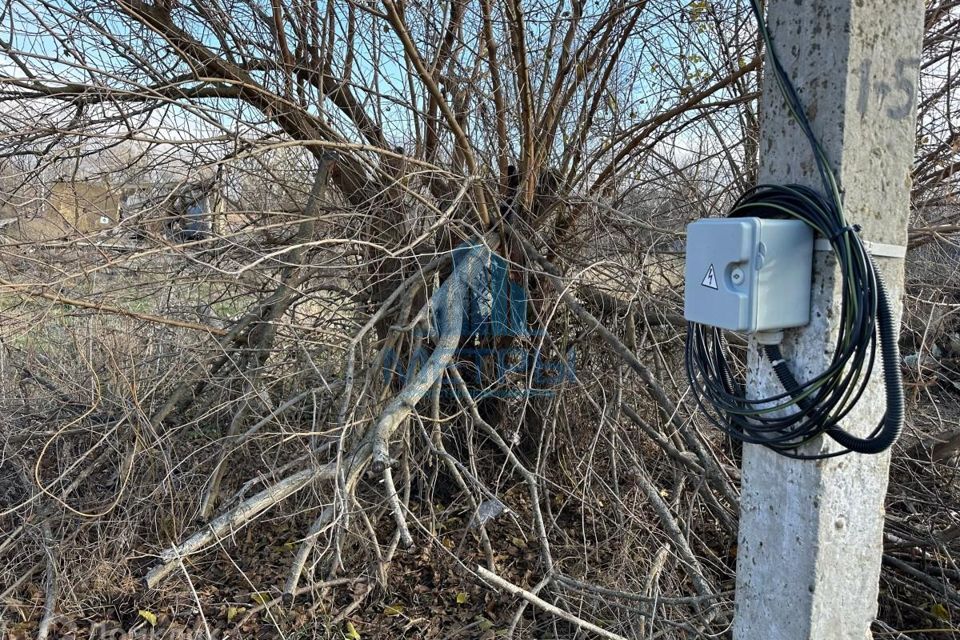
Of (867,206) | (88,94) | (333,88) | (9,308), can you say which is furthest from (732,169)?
(9,308)

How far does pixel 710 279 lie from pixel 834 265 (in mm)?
243

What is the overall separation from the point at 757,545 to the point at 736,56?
9.99ft

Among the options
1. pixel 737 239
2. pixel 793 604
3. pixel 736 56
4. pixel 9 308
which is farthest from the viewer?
pixel 736 56

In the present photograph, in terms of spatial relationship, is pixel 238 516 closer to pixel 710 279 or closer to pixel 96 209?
pixel 96 209

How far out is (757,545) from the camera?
5.20 feet

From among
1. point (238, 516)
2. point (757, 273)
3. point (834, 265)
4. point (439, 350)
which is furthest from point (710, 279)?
point (238, 516)

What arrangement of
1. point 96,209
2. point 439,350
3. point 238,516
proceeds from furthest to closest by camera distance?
point 439,350 → point 96,209 → point 238,516

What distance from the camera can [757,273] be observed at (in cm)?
134

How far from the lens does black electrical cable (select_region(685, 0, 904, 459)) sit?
126 centimetres

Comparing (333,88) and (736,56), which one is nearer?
(736,56)

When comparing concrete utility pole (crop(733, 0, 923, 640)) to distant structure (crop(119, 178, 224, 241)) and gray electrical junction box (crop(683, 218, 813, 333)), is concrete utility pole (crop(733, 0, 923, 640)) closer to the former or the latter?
gray electrical junction box (crop(683, 218, 813, 333))

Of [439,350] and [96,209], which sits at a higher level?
[96,209]

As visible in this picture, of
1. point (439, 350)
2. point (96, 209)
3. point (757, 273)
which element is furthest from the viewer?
point (439, 350)

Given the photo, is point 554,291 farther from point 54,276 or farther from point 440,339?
point 54,276
